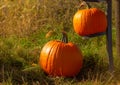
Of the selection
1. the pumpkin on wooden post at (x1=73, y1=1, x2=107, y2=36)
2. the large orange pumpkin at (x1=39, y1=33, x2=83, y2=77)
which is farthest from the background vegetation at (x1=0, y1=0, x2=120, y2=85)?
the pumpkin on wooden post at (x1=73, y1=1, x2=107, y2=36)

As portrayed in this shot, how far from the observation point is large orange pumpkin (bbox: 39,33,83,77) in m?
5.04

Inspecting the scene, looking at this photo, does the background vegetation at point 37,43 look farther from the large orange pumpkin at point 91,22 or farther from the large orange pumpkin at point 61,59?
the large orange pumpkin at point 91,22

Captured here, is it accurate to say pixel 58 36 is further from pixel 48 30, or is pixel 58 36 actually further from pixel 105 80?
pixel 105 80

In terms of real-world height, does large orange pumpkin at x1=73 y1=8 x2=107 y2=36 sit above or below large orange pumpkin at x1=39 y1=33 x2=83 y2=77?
above

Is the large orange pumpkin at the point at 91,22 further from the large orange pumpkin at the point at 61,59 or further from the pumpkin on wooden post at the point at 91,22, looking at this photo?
the large orange pumpkin at the point at 61,59

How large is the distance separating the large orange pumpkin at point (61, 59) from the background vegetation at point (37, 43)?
0.11 m

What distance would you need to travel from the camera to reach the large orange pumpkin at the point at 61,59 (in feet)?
16.5

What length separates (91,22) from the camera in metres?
5.03

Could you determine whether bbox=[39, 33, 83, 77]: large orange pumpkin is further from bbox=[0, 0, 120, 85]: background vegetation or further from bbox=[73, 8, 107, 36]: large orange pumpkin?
bbox=[73, 8, 107, 36]: large orange pumpkin

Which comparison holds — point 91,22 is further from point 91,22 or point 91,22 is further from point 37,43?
point 37,43

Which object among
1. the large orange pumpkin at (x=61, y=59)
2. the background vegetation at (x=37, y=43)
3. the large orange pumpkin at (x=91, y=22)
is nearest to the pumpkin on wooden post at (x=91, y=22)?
the large orange pumpkin at (x=91, y=22)

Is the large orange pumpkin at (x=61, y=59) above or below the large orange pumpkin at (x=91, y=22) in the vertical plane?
below

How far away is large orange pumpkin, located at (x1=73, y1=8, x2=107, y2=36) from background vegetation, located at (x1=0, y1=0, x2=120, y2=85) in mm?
520

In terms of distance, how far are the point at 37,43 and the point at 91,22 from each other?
2.00m
